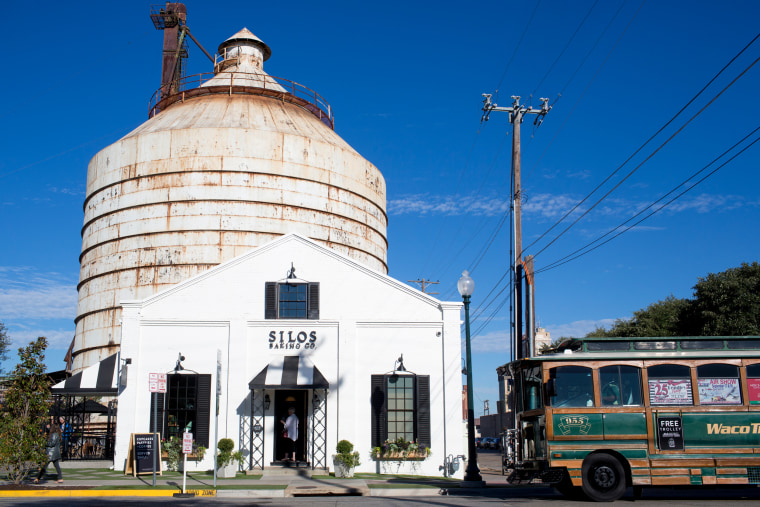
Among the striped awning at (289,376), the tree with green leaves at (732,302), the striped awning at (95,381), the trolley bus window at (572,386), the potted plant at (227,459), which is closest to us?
the trolley bus window at (572,386)

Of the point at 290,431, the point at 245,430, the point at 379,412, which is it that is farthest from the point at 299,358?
the point at 379,412

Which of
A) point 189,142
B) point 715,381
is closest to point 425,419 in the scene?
point 715,381

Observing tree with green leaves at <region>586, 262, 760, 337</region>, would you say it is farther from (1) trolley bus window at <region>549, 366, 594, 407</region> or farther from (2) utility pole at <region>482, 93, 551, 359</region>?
(1) trolley bus window at <region>549, 366, 594, 407</region>

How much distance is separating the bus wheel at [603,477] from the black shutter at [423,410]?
700 cm

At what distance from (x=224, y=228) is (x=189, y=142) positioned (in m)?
4.45

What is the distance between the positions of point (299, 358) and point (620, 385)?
394 inches

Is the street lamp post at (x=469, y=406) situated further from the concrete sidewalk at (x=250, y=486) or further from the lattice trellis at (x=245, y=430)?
the lattice trellis at (x=245, y=430)

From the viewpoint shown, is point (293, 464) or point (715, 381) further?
point (293, 464)

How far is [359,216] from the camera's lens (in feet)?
109

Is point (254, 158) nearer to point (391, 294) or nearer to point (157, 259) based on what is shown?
point (157, 259)

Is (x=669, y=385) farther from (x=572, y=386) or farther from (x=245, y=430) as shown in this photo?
(x=245, y=430)

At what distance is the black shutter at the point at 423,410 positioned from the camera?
20609 millimetres

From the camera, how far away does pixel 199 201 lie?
29.5m

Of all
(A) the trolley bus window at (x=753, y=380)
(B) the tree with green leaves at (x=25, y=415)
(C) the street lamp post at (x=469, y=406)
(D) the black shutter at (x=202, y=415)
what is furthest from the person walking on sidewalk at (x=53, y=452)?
(A) the trolley bus window at (x=753, y=380)
